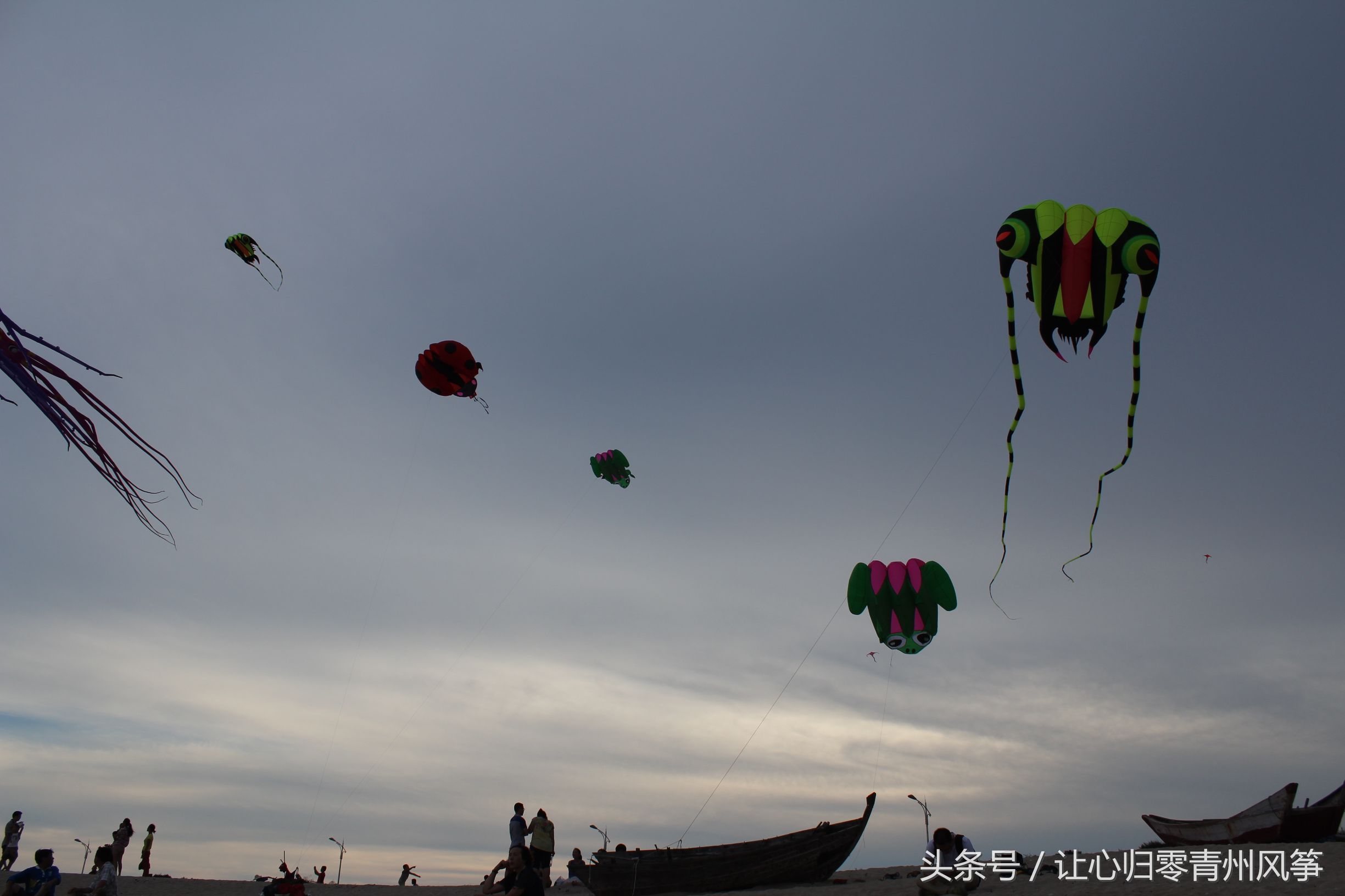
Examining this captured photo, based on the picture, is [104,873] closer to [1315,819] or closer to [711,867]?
[711,867]

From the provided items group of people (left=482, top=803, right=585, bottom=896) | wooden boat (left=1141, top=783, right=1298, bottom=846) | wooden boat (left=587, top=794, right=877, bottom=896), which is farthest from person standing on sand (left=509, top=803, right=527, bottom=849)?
wooden boat (left=1141, top=783, right=1298, bottom=846)

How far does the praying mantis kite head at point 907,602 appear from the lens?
20.9 m

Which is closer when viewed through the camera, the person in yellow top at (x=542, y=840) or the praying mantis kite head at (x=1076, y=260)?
the praying mantis kite head at (x=1076, y=260)

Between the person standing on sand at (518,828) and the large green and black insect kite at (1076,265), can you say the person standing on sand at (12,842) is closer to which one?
the person standing on sand at (518,828)

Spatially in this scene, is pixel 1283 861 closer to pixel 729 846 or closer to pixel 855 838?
pixel 855 838

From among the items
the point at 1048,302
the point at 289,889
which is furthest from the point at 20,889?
the point at 1048,302

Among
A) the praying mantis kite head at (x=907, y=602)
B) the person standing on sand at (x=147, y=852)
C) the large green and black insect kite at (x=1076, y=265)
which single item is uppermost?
the large green and black insect kite at (x=1076, y=265)

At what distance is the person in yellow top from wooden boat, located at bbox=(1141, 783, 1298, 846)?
14.7 metres

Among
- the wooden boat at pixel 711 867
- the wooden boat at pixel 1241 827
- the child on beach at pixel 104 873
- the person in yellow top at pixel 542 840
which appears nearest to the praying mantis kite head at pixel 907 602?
the wooden boat at pixel 711 867

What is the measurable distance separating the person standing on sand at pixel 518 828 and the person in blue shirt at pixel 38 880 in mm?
6716

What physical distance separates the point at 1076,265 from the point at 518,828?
44.1ft

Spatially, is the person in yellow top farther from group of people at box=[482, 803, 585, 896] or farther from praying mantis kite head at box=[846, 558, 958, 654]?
praying mantis kite head at box=[846, 558, 958, 654]

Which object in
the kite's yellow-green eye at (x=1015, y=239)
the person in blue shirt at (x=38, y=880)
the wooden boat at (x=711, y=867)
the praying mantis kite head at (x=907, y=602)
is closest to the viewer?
the person in blue shirt at (x=38, y=880)

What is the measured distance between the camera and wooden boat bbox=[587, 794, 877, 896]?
19203mm
